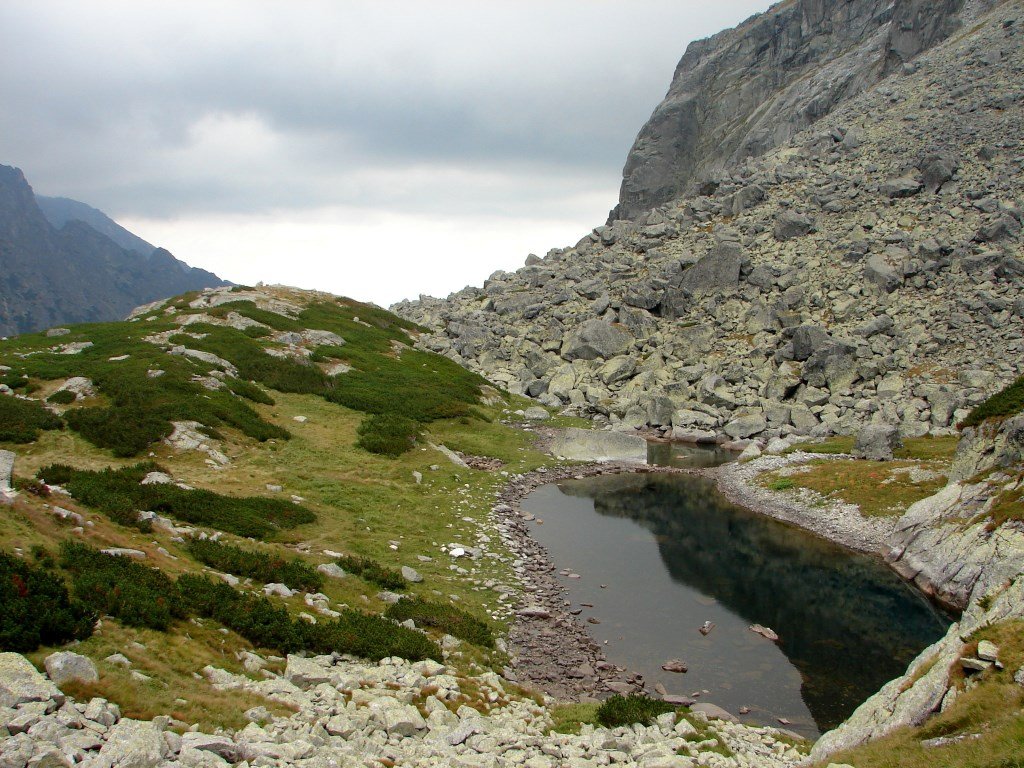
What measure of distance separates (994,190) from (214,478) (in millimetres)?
93318

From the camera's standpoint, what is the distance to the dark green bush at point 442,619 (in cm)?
1900

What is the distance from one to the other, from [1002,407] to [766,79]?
14060 cm

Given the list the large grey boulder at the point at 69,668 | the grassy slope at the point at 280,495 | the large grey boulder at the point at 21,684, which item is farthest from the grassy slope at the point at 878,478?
the large grey boulder at the point at 21,684

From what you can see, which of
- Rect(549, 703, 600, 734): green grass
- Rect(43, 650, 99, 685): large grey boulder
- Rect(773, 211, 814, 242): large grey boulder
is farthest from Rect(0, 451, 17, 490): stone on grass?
Rect(773, 211, 814, 242): large grey boulder

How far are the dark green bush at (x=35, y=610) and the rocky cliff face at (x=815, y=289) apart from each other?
5591cm

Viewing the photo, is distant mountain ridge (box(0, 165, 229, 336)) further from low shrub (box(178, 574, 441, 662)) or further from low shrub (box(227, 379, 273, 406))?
low shrub (box(178, 574, 441, 662))

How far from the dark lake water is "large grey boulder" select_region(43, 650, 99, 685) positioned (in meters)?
15.9

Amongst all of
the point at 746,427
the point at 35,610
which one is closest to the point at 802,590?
the point at 35,610

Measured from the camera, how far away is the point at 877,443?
46.2m

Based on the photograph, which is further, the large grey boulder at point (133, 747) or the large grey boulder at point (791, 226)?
the large grey boulder at point (791, 226)

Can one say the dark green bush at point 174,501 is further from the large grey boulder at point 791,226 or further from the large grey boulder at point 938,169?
the large grey boulder at point 938,169

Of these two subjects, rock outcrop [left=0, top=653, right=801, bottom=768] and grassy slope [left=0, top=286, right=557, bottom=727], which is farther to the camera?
grassy slope [left=0, top=286, right=557, bottom=727]

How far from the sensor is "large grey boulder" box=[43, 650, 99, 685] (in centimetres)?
956

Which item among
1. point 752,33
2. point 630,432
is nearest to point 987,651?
point 630,432
